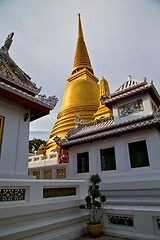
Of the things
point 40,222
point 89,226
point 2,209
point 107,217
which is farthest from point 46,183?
point 107,217

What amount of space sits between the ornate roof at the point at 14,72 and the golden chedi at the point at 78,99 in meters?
9.75

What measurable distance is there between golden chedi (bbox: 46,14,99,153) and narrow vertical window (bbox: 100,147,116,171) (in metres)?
7.90

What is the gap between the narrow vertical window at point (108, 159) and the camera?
322 inches

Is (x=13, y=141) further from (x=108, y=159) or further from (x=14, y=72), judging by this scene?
(x=108, y=159)

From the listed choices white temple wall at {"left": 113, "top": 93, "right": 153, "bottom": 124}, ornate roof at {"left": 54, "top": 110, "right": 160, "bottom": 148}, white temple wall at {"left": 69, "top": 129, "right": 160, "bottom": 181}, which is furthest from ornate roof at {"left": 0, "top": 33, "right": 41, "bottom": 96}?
white temple wall at {"left": 113, "top": 93, "right": 153, "bottom": 124}

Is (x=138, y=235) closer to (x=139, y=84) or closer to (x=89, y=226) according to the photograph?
(x=89, y=226)

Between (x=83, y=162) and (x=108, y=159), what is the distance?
1.53 metres

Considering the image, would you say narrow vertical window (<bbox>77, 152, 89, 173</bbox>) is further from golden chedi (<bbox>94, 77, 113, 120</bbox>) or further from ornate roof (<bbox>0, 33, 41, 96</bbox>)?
golden chedi (<bbox>94, 77, 113, 120</bbox>)

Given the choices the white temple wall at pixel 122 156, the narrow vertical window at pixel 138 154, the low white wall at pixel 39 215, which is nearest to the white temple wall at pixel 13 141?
the low white wall at pixel 39 215

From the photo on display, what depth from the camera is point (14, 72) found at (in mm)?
6523

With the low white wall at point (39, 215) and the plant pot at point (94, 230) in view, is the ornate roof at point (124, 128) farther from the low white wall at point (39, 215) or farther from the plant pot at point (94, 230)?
the plant pot at point (94, 230)

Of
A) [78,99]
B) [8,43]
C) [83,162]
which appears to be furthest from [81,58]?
[8,43]

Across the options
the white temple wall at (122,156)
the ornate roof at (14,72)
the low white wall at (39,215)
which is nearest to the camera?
the low white wall at (39,215)

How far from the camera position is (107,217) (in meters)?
4.78
